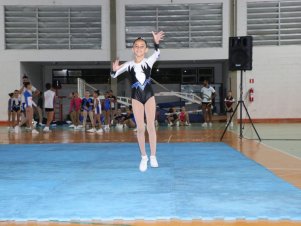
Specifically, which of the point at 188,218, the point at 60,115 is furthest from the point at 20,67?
the point at 188,218

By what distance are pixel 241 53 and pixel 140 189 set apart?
22.1 feet

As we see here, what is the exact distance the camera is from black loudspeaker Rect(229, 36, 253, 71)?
10359 millimetres

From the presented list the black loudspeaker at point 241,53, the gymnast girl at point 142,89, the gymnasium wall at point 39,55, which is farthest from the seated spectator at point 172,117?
the gymnast girl at point 142,89

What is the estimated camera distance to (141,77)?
5.99 metres

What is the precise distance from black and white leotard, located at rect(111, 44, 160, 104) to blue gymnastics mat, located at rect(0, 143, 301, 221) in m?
1.12

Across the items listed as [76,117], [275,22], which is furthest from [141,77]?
[275,22]

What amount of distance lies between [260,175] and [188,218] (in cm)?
232

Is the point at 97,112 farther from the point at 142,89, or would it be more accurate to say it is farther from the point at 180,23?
the point at 142,89

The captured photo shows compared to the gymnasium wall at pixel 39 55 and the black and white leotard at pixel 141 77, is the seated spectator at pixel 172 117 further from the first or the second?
the black and white leotard at pixel 141 77

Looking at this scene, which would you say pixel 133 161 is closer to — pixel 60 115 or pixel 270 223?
pixel 270 223

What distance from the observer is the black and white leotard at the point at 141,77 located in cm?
595

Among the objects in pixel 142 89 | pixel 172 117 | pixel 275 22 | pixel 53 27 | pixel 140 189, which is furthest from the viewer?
pixel 53 27

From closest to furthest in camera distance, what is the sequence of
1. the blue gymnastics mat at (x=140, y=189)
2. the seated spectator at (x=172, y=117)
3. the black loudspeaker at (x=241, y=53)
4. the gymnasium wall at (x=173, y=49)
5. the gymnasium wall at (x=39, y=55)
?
the blue gymnastics mat at (x=140, y=189) → the black loudspeaker at (x=241, y=53) → the seated spectator at (x=172, y=117) → the gymnasium wall at (x=173, y=49) → the gymnasium wall at (x=39, y=55)

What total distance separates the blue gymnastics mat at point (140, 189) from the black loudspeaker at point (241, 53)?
11.7 ft
